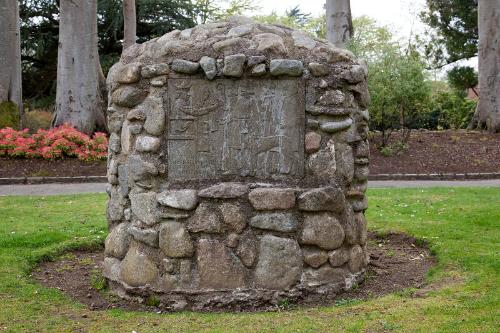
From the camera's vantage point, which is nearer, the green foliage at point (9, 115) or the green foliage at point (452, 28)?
the green foliage at point (9, 115)

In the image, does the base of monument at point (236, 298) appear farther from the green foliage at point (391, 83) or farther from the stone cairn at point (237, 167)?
the green foliage at point (391, 83)

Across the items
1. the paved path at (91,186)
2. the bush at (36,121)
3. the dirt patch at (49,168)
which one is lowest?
the paved path at (91,186)

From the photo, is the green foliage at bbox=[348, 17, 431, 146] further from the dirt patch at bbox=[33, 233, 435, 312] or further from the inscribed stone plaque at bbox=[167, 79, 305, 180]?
the inscribed stone plaque at bbox=[167, 79, 305, 180]

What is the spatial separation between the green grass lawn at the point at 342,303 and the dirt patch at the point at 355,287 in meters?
0.16

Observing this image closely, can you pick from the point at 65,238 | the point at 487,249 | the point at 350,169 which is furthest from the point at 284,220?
the point at 65,238

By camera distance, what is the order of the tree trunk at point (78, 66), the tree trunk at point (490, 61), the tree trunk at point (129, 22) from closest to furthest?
the tree trunk at point (78, 66), the tree trunk at point (129, 22), the tree trunk at point (490, 61)

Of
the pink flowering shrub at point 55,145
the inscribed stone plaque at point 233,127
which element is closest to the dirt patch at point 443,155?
the pink flowering shrub at point 55,145

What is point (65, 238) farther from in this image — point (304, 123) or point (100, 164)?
point (100, 164)

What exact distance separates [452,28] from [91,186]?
1790cm

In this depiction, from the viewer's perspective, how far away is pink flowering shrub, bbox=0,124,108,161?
16.2 m

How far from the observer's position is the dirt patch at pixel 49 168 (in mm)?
15133

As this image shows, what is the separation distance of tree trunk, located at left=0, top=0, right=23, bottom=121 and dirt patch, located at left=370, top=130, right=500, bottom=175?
34.2ft

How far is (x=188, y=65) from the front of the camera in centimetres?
548

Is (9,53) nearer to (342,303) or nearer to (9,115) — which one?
(9,115)
